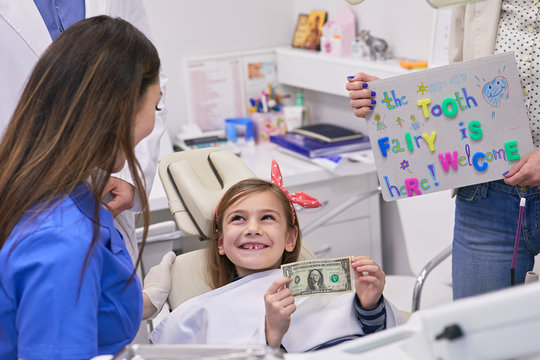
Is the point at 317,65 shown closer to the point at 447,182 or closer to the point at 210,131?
the point at 210,131

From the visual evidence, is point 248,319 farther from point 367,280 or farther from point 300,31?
point 300,31

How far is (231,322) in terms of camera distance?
5.58 ft

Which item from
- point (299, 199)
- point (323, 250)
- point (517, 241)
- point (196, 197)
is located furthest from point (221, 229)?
point (323, 250)

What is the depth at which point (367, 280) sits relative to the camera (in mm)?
1573

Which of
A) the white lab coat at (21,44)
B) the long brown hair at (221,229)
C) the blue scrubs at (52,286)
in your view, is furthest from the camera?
the long brown hair at (221,229)

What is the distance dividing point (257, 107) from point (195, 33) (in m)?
0.48

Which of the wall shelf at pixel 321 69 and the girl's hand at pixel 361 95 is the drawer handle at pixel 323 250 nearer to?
the wall shelf at pixel 321 69

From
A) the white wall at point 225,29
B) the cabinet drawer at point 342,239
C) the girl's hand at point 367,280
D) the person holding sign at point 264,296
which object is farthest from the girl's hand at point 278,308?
the white wall at point 225,29

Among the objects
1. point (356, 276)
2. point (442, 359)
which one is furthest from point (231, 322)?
point (442, 359)

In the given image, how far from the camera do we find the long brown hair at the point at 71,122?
1057 mm

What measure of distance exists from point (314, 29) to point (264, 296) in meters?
2.07

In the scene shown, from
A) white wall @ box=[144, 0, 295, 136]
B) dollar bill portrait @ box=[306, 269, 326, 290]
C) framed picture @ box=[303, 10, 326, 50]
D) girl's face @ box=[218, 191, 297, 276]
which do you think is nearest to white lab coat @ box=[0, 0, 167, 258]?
girl's face @ box=[218, 191, 297, 276]

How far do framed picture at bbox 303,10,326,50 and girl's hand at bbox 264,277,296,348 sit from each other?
201 centimetres

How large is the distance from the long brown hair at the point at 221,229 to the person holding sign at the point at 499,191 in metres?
0.38
